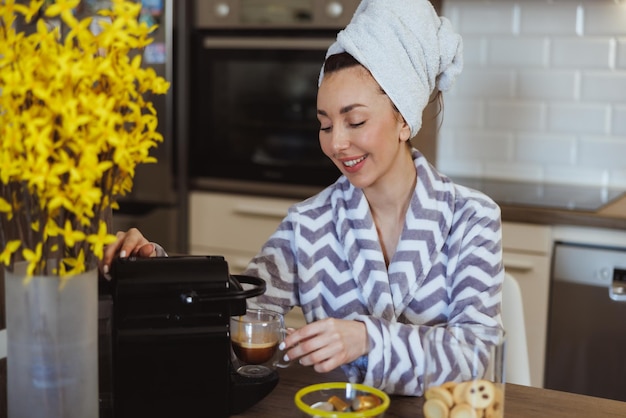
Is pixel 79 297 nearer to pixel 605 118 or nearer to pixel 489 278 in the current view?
pixel 489 278

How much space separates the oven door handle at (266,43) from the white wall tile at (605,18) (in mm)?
861

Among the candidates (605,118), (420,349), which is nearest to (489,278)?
(420,349)

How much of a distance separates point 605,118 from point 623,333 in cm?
80

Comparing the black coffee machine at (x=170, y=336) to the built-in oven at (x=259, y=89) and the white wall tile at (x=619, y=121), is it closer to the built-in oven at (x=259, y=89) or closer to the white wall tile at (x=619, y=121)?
the built-in oven at (x=259, y=89)

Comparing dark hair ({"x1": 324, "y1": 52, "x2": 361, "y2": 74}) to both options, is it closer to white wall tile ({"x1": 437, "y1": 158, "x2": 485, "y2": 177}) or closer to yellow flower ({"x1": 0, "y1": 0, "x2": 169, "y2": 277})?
yellow flower ({"x1": 0, "y1": 0, "x2": 169, "y2": 277})

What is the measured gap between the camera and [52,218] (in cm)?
95

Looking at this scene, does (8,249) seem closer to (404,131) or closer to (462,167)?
(404,131)

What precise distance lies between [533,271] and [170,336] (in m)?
1.62

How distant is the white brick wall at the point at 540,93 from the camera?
286cm

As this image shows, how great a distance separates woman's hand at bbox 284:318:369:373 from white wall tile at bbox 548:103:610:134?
1921mm

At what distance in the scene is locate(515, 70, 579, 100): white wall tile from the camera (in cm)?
290

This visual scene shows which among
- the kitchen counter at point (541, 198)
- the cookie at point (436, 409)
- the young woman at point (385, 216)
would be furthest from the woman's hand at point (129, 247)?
the kitchen counter at point (541, 198)

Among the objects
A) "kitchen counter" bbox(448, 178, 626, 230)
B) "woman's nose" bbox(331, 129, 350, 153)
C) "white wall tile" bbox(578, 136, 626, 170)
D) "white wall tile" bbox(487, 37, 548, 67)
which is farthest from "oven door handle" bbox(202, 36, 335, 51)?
"woman's nose" bbox(331, 129, 350, 153)

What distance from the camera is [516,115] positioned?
2996 millimetres
